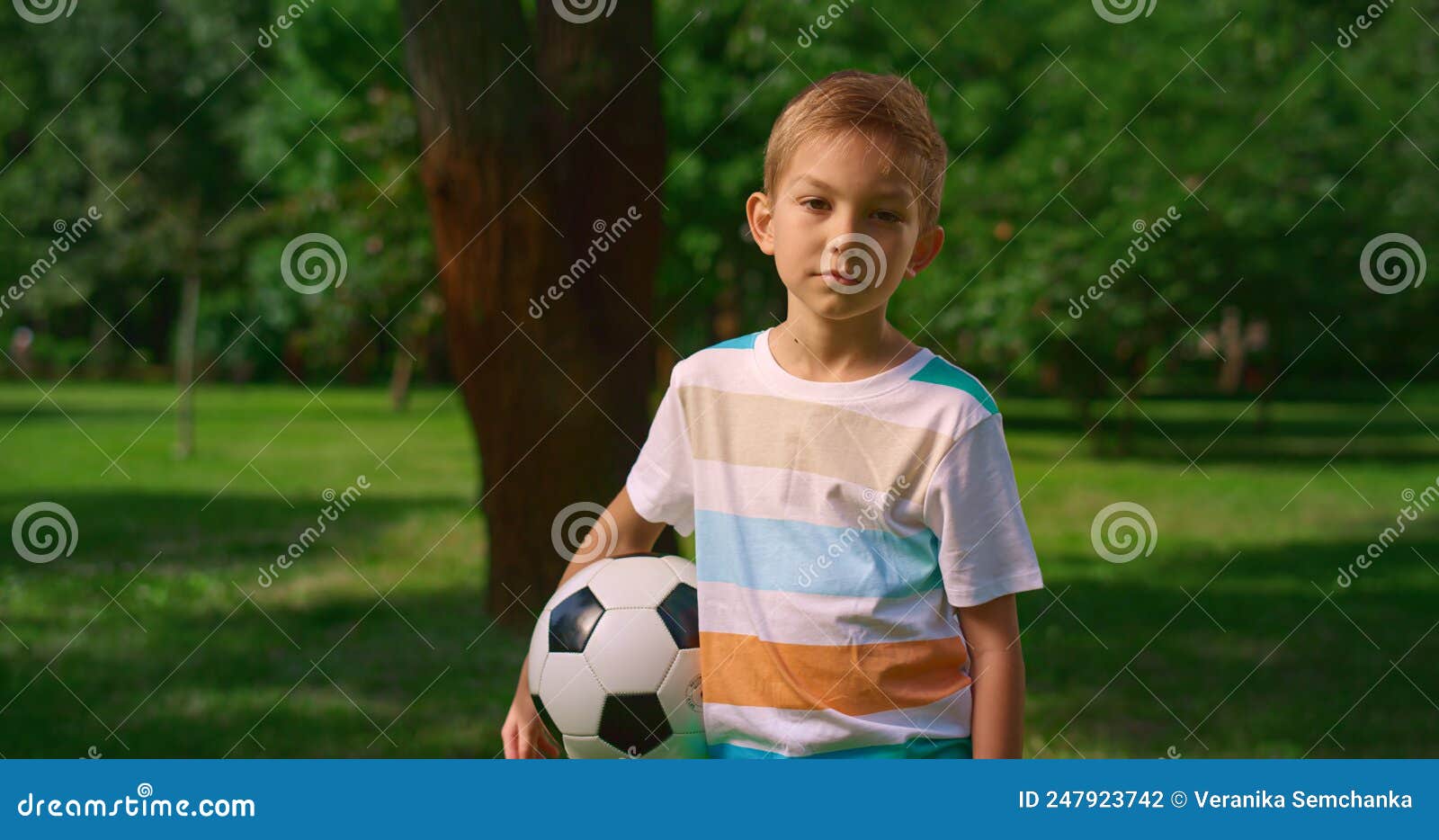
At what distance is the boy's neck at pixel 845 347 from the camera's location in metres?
2.40

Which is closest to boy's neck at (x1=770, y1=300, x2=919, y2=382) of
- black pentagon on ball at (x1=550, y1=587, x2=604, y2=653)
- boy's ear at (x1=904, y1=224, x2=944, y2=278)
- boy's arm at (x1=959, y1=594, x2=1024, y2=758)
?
boy's ear at (x1=904, y1=224, x2=944, y2=278)

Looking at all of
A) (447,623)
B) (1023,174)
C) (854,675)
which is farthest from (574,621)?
(1023,174)

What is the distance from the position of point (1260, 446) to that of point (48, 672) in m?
18.7

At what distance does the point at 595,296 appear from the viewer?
5980 mm

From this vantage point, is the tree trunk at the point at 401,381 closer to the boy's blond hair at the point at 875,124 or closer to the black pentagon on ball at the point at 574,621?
the black pentagon on ball at the point at 574,621

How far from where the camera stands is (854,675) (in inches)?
91.0

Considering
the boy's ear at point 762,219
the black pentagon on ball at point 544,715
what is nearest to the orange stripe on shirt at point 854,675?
the black pentagon on ball at point 544,715

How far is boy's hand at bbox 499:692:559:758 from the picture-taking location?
2590 millimetres

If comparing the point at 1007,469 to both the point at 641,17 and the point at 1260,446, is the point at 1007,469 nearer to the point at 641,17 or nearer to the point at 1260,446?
the point at 641,17

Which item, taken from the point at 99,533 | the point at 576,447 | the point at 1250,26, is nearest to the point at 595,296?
the point at 576,447

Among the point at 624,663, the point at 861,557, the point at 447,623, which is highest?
the point at 861,557

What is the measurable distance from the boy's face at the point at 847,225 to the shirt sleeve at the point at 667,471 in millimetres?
336

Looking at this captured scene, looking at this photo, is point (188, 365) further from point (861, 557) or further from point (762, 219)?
point (861, 557)

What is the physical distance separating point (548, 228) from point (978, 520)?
3894mm
